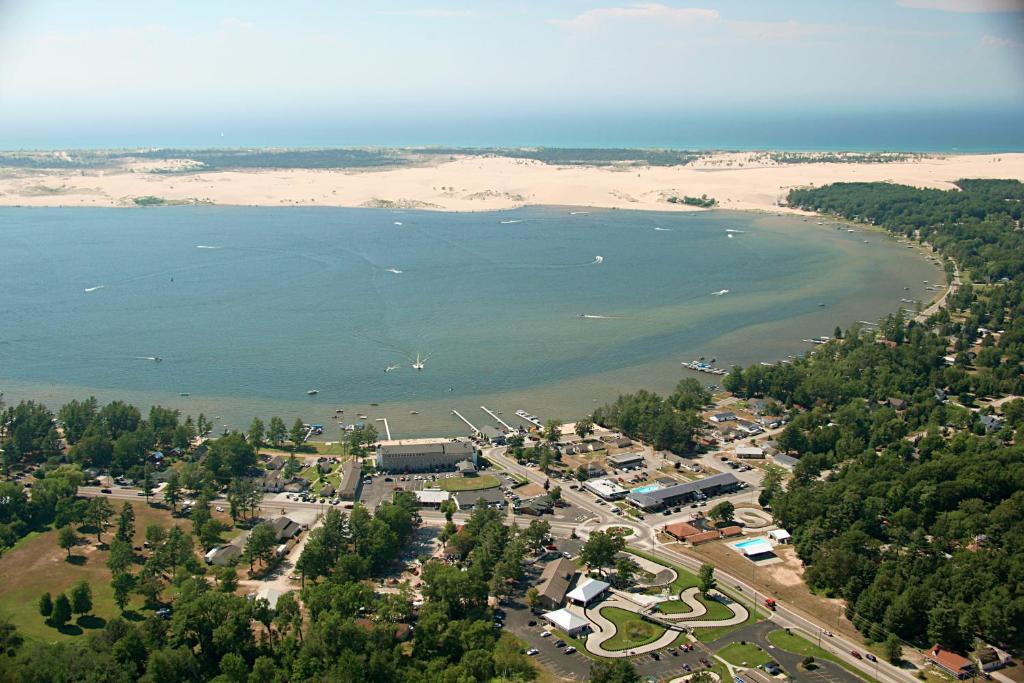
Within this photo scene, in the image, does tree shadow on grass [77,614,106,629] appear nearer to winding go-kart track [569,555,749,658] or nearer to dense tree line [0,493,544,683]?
dense tree line [0,493,544,683]

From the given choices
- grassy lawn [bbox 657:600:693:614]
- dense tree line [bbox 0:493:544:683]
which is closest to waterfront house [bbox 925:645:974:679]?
grassy lawn [bbox 657:600:693:614]

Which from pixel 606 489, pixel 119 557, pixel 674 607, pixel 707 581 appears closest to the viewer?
pixel 674 607

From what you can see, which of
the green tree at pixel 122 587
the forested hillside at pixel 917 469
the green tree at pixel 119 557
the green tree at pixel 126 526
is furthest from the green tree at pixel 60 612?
the forested hillside at pixel 917 469

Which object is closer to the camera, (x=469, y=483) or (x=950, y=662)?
(x=950, y=662)

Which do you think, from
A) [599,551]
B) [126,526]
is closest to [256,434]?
[126,526]

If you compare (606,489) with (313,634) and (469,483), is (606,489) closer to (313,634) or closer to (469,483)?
(469,483)

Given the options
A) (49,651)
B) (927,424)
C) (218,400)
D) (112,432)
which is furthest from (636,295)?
(49,651)
